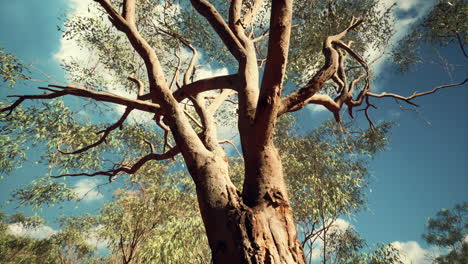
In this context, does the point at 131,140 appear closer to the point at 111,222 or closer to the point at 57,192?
the point at 57,192

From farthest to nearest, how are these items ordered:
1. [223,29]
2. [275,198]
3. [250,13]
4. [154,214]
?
[154,214] → [250,13] → [223,29] → [275,198]

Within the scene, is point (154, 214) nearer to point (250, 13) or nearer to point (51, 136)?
point (51, 136)

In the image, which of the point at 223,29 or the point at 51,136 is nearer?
the point at 223,29

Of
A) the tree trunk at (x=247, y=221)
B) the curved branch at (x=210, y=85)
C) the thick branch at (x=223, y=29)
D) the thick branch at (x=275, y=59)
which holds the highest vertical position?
the thick branch at (x=223, y=29)

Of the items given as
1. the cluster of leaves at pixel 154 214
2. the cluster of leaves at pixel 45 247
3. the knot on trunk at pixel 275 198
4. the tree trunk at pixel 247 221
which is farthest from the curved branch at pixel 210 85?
the cluster of leaves at pixel 45 247

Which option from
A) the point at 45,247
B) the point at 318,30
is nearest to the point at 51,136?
the point at 318,30

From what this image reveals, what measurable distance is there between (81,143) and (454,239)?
1151 inches

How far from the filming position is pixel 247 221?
1489 mm

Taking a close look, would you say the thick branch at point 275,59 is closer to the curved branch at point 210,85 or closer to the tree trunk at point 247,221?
the tree trunk at point 247,221

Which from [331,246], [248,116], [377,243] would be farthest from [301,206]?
[248,116]

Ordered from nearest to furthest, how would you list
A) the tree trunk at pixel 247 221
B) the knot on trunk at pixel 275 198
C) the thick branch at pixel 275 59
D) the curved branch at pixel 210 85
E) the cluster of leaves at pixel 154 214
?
1. the tree trunk at pixel 247 221
2. the thick branch at pixel 275 59
3. the knot on trunk at pixel 275 198
4. the curved branch at pixel 210 85
5. the cluster of leaves at pixel 154 214

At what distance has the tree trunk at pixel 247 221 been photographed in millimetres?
1409

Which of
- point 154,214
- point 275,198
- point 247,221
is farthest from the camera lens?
point 154,214

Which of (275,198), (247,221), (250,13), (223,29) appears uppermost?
(250,13)
